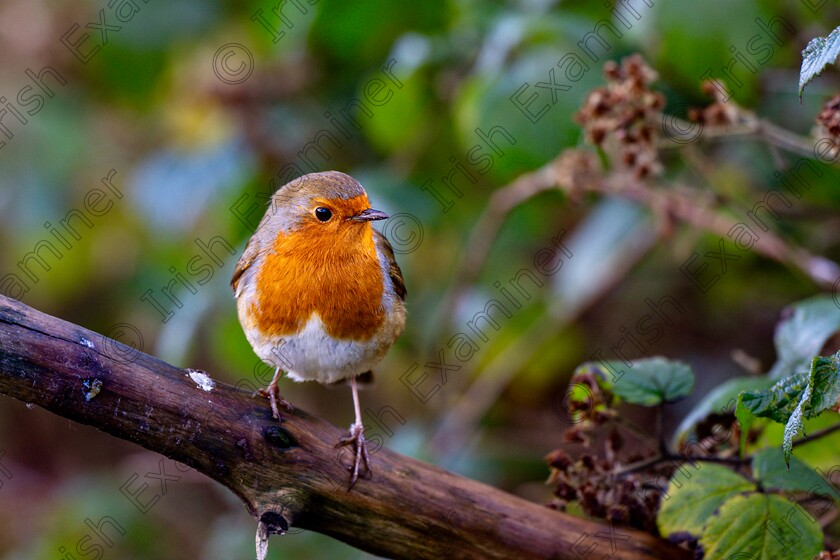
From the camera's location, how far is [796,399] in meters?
1.98

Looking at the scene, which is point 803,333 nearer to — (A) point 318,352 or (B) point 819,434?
(B) point 819,434

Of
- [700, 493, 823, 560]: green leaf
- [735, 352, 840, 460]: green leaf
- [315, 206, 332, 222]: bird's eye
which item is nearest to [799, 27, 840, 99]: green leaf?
[735, 352, 840, 460]: green leaf

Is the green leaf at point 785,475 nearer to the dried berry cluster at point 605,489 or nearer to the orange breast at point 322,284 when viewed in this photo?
the dried berry cluster at point 605,489

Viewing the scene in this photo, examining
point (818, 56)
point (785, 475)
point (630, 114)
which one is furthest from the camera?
point (630, 114)

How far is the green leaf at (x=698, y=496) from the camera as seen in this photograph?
7.82 ft

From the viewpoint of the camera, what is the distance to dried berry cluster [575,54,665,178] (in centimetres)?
285

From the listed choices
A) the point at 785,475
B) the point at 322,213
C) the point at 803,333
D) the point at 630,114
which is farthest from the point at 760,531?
the point at 322,213

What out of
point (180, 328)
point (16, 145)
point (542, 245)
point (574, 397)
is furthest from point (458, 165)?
point (16, 145)

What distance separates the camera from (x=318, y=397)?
5.63m

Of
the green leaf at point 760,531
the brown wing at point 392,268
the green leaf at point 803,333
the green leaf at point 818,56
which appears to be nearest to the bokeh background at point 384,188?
the brown wing at point 392,268

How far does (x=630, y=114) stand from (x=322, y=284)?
1.18 meters

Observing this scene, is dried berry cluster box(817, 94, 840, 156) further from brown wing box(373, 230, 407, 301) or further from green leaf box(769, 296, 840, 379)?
brown wing box(373, 230, 407, 301)

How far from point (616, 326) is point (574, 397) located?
8.25 feet

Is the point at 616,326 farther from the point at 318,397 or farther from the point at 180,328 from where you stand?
the point at 180,328
